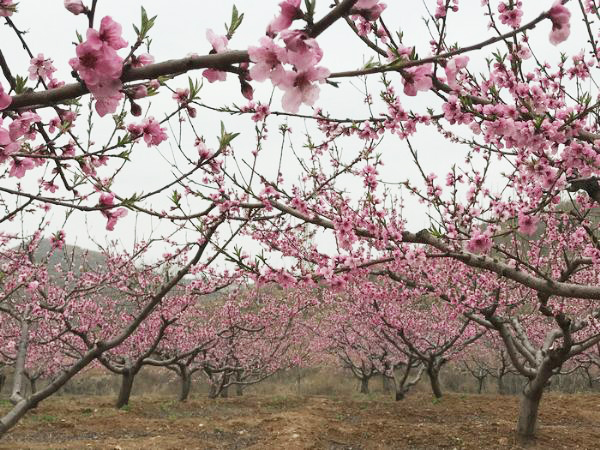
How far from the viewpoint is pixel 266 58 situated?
1.30 m

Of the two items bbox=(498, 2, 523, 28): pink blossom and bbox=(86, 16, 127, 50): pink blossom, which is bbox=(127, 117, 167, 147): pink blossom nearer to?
bbox=(86, 16, 127, 50): pink blossom

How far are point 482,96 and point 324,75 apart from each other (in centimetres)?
347

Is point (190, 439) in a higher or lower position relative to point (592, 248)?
lower

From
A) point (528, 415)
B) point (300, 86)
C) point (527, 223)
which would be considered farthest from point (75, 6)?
point (528, 415)

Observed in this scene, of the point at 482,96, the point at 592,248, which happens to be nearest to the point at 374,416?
the point at 592,248

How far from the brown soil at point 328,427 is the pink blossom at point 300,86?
7.64 m

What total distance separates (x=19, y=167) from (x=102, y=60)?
134cm

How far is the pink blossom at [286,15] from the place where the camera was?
3.92 ft

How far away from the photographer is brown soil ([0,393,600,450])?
872cm

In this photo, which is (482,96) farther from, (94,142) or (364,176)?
(94,142)

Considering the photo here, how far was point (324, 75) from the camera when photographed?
1.35 meters

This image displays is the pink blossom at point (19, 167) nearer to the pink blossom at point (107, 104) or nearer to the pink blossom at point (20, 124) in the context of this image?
the pink blossom at point (20, 124)

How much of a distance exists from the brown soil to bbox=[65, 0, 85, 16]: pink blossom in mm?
7833

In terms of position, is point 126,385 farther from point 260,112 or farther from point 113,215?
point 113,215
